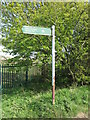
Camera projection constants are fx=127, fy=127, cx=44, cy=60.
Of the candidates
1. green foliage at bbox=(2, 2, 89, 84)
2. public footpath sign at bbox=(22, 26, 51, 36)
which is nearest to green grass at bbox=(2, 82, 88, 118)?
green foliage at bbox=(2, 2, 89, 84)

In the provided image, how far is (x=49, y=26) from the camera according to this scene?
11.7 feet

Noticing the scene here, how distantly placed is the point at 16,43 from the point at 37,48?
0.63m

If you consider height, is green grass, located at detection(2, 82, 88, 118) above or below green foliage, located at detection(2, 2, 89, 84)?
below

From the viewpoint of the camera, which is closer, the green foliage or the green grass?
the green grass

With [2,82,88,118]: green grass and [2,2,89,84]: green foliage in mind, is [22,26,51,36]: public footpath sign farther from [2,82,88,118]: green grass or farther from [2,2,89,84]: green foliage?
[2,82,88,118]: green grass

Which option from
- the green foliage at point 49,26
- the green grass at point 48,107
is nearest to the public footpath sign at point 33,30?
the green foliage at point 49,26

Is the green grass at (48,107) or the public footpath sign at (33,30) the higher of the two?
the public footpath sign at (33,30)

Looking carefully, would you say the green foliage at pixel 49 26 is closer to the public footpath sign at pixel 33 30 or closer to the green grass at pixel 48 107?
the public footpath sign at pixel 33 30

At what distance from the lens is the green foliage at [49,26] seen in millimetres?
3550

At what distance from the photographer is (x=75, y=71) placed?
444 cm

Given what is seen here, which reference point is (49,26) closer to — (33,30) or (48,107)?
(33,30)

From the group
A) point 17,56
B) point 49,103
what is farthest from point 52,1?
point 49,103

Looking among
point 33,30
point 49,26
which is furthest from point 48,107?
point 49,26

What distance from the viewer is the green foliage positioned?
11.6 ft
